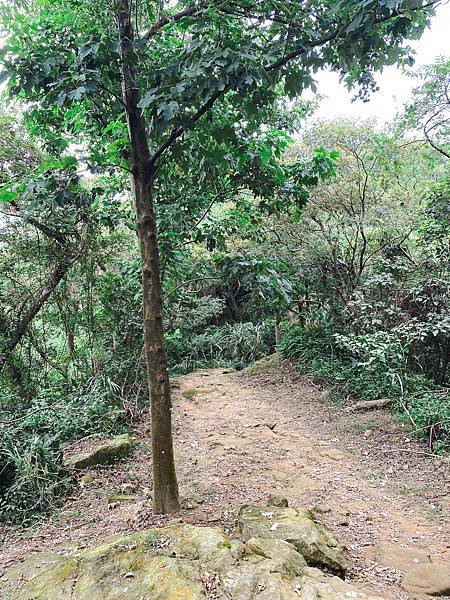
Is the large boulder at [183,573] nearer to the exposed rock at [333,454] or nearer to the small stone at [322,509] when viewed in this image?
the small stone at [322,509]

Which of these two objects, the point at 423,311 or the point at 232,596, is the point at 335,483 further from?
the point at 423,311

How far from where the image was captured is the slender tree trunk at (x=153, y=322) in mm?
3256

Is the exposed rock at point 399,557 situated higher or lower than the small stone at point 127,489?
lower

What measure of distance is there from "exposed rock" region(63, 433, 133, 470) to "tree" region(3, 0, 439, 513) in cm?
186

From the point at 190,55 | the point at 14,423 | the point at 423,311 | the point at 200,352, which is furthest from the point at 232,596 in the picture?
the point at 200,352

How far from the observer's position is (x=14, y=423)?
5.31 meters

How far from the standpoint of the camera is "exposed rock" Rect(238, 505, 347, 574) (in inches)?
98.0

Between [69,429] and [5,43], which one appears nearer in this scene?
[5,43]

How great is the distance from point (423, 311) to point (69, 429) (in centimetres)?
556

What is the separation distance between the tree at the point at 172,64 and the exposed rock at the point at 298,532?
775 millimetres

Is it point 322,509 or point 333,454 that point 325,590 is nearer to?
point 322,509

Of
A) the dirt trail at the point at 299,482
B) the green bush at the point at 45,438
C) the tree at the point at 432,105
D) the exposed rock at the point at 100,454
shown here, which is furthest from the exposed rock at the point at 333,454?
the tree at the point at 432,105

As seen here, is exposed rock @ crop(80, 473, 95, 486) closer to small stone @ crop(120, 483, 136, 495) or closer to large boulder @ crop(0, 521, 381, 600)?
small stone @ crop(120, 483, 136, 495)

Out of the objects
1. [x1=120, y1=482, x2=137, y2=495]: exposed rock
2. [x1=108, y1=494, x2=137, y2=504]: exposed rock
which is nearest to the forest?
[x1=108, y1=494, x2=137, y2=504]: exposed rock
